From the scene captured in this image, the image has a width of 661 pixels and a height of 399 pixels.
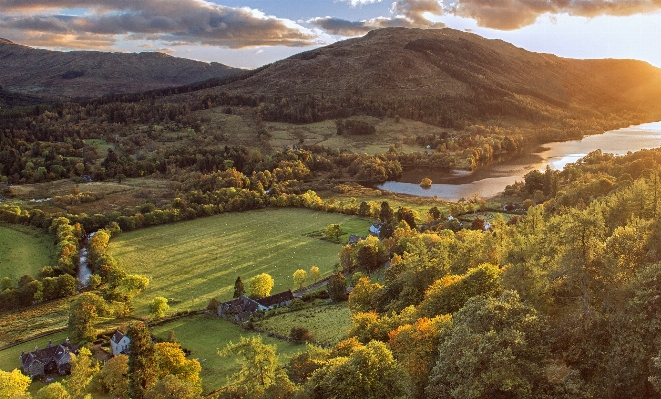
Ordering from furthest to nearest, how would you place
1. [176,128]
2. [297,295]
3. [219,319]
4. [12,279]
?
[176,128], [12,279], [297,295], [219,319]

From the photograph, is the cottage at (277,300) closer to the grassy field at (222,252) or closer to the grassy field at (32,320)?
the grassy field at (222,252)

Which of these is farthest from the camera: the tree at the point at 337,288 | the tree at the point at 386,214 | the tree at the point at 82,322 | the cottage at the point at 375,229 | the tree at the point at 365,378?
the tree at the point at 386,214

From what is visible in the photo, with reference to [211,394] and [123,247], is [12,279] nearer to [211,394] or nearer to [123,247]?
[123,247]

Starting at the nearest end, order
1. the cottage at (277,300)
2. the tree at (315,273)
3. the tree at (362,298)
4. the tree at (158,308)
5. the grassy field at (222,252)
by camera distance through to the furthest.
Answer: the tree at (362,298) → the tree at (158,308) → the cottage at (277,300) → the grassy field at (222,252) → the tree at (315,273)

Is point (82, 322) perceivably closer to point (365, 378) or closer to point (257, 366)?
point (257, 366)

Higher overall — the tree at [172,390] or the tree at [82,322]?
the tree at [172,390]

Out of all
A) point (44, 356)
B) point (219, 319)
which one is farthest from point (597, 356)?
point (44, 356)

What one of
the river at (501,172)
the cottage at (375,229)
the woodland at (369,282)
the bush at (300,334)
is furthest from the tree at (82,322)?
the river at (501,172)
